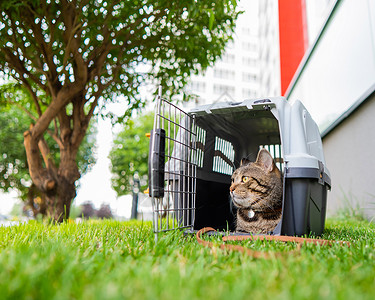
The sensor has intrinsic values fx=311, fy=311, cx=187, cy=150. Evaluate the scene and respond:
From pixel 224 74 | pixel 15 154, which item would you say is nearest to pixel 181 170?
pixel 15 154

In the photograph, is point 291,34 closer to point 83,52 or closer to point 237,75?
point 83,52

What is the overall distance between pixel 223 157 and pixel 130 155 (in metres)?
8.87

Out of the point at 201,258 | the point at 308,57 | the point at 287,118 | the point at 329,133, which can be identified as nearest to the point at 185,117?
the point at 287,118

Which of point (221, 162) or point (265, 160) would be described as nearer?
point (265, 160)

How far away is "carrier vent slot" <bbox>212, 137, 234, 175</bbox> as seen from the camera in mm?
2738

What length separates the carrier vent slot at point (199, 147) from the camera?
2.32m

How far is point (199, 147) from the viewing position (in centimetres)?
243

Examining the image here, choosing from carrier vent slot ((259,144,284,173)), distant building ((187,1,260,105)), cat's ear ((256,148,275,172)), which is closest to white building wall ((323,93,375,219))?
carrier vent slot ((259,144,284,173))

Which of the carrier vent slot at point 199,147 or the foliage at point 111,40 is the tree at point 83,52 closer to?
the foliage at point 111,40

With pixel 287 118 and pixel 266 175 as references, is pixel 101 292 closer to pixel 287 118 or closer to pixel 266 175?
pixel 287 118

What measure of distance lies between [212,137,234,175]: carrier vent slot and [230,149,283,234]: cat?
0.37 metres

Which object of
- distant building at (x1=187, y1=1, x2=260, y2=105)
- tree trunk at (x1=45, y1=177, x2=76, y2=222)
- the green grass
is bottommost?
the green grass

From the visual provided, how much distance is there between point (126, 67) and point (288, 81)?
4326mm

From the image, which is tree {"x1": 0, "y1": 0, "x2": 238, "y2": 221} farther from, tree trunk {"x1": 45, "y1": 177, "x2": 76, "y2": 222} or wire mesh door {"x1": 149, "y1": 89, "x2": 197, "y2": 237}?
wire mesh door {"x1": 149, "y1": 89, "x2": 197, "y2": 237}
